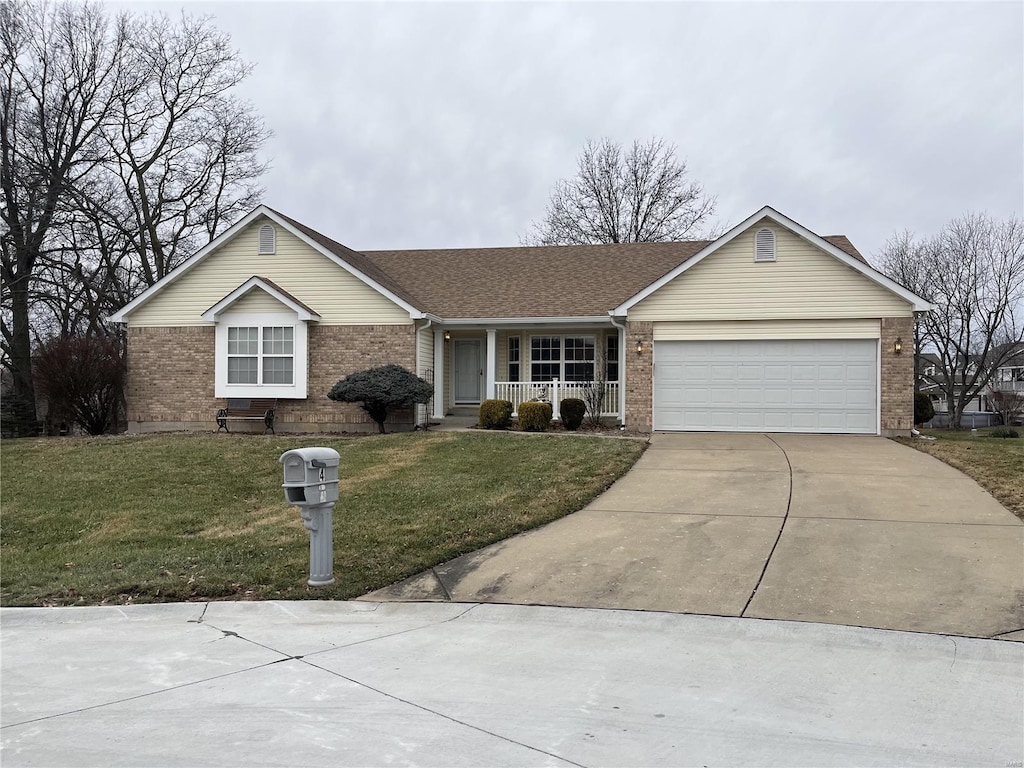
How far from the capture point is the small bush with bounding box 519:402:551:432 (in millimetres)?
18047

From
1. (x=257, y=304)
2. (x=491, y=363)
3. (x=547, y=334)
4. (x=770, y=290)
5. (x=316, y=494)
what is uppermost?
(x=770, y=290)

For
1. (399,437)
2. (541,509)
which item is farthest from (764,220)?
(541,509)

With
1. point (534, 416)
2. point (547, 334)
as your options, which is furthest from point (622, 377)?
point (547, 334)

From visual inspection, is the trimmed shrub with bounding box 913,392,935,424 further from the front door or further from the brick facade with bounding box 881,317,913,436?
the front door

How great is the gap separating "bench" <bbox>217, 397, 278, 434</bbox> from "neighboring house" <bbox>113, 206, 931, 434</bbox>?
25cm

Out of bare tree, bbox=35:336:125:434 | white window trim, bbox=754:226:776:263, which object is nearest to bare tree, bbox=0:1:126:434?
bare tree, bbox=35:336:125:434

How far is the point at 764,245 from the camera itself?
1761 centimetres

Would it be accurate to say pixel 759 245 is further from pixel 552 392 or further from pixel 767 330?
pixel 552 392

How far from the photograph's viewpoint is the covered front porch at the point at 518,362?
20.1 meters

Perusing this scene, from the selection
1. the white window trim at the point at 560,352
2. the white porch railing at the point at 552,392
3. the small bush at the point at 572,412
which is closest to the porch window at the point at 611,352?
the white window trim at the point at 560,352

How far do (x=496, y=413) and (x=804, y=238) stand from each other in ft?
25.7

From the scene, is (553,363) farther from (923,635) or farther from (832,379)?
(923,635)

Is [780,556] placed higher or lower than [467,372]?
lower

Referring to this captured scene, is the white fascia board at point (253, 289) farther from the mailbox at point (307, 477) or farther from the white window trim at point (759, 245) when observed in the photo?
the mailbox at point (307, 477)
